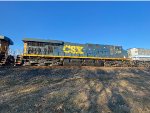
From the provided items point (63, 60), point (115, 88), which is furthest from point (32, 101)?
point (63, 60)

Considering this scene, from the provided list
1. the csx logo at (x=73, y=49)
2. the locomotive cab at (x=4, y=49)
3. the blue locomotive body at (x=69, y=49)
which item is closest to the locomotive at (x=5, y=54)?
the locomotive cab at (x=4, y=49)

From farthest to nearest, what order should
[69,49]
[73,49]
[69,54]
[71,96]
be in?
[73,49] < [69,49] < [69,54] < [71,96]

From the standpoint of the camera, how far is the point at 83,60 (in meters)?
26.4

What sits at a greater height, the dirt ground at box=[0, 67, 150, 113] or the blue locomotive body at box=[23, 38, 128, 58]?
the blue locomotive body at box=[23, 38, 128, 58]

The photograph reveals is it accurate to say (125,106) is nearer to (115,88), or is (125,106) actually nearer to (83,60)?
(115,88)

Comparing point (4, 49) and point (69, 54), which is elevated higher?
point (4, 49)

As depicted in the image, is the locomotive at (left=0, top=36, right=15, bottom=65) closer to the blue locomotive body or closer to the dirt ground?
the blue locomotive body

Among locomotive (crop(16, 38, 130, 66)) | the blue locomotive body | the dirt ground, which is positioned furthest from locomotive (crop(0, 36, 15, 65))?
the dirt ground

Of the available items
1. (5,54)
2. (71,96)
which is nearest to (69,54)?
(5,54)

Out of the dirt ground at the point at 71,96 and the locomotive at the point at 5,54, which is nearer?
the dirt ground at the point at 71,96

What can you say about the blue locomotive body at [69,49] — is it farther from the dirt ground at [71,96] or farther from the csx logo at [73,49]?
the dirt ground at [71,96]

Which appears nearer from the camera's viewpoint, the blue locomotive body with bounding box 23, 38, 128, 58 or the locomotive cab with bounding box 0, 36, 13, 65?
the locomotive cab with bounding box 0, 36, 13, 65

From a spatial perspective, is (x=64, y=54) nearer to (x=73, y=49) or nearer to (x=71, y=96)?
(x=73, y=49)

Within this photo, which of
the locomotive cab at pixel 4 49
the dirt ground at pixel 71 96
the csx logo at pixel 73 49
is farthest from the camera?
the csx logo at pixel 73 49
